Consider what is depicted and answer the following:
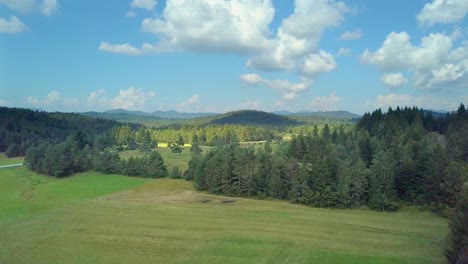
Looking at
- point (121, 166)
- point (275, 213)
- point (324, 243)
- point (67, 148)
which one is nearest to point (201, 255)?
point (324, 243)

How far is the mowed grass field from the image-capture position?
3794 centimetres

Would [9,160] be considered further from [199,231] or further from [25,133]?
[199,231]

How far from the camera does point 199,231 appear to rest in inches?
1866

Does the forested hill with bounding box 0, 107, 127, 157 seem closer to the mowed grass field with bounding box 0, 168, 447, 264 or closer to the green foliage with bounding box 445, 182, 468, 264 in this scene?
the mowed grass field with bounding box 0, 168, 447, 264

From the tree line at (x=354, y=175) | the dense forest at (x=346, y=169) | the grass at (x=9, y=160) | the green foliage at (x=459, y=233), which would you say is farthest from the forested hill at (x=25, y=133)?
the green foliage at (x=459, y=233)

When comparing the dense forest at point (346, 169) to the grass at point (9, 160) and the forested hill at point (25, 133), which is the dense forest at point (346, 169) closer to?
the grass at point (9, 160)

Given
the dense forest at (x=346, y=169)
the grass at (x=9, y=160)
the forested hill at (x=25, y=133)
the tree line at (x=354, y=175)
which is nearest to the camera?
the dense forest at (x=346, y=169)

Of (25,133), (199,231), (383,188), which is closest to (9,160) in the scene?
(25,133)

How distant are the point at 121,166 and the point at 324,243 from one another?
236 ft

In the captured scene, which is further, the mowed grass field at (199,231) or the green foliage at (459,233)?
the mowed grass field at (199,231)

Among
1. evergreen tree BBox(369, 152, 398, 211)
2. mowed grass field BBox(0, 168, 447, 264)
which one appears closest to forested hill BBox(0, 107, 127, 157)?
mowed grass field BBox(0, 168, 447, 264)

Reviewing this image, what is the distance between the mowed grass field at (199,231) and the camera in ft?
124

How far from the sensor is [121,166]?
101 meters

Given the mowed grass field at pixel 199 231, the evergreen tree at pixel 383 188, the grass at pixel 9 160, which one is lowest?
the grass at pixel 9 160
